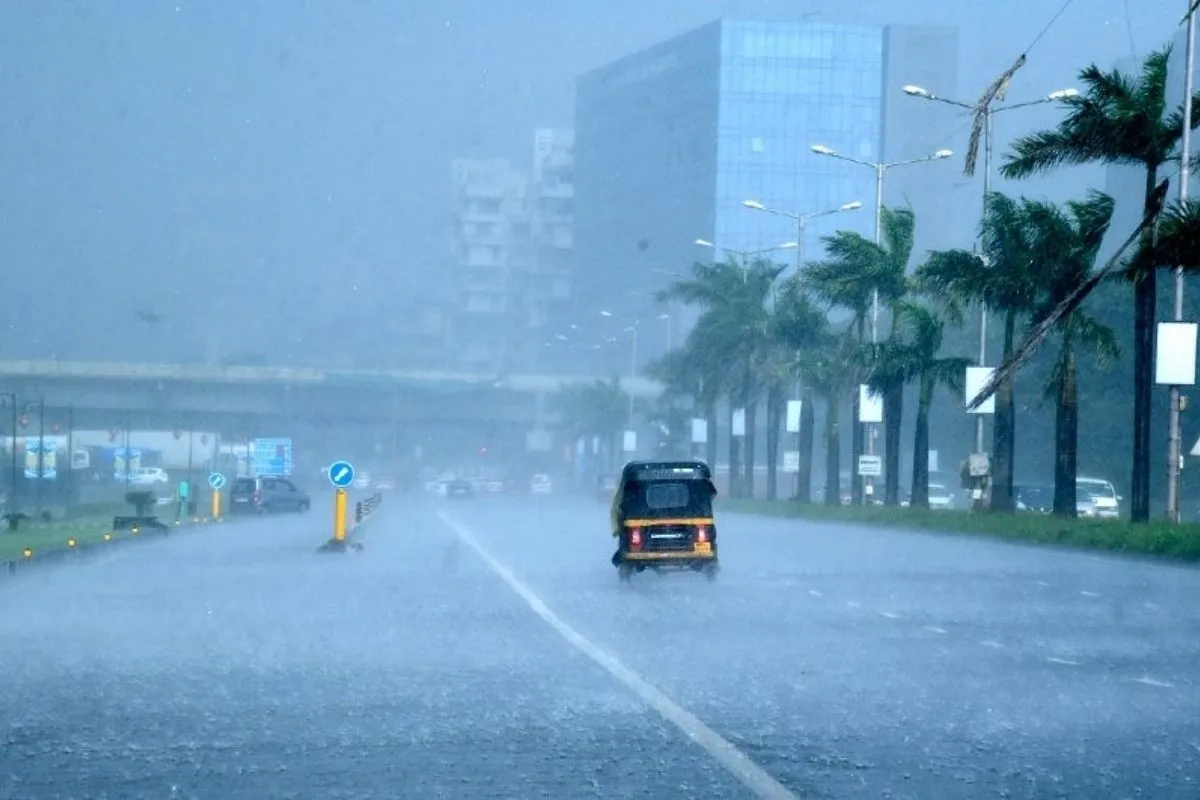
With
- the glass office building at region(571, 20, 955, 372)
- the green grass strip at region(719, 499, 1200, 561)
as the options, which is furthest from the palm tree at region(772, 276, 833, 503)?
the glass office building at region(571, 20, 955, 372)

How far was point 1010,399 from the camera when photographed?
5112 cm

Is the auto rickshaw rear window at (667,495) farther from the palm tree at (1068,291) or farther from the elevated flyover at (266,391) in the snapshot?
the elevated flyover at (266,391)

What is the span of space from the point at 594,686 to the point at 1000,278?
1385 inches

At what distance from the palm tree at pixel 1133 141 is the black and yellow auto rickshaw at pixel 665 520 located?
1632 centimetres

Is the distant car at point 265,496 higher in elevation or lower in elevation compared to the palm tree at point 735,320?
lower

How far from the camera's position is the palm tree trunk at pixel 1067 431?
46.0 m

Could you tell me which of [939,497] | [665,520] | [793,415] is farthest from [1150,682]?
[939,497]

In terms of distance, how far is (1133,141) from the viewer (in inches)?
1629

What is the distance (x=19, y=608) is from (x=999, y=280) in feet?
98.6

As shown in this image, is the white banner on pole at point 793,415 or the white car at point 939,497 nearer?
the white banner on pole at point 793,415

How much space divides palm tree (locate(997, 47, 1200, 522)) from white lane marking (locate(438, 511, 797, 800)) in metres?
22.6

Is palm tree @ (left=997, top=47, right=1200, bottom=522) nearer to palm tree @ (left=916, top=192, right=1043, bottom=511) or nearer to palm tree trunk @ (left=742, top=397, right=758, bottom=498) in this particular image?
palm tree @ (left=916, top=192, right=1043, bottom=511)

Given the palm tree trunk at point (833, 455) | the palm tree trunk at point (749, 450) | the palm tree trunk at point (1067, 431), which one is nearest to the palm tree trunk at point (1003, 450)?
the palm tree trunk at point (1067, 431)

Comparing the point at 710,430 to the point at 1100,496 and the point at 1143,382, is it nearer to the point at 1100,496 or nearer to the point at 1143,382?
the point at 1100,496
